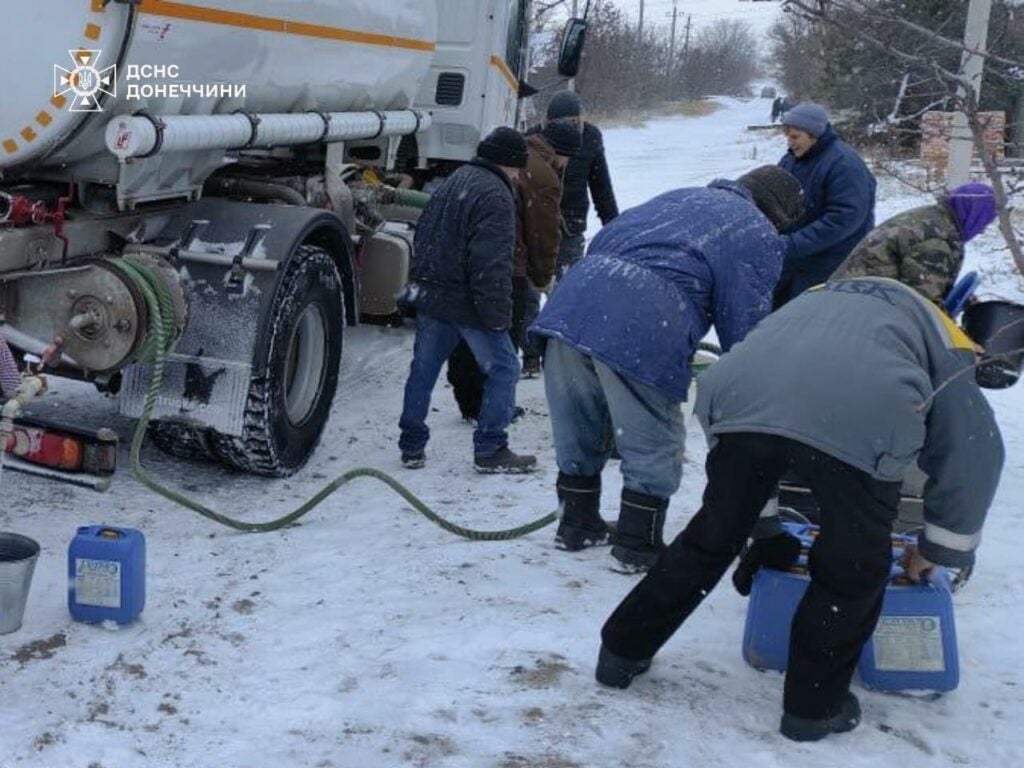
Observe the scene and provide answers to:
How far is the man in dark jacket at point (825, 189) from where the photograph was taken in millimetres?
5930

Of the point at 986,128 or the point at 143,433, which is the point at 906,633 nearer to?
the point at 986,128

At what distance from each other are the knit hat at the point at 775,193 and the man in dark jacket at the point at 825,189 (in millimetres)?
1615

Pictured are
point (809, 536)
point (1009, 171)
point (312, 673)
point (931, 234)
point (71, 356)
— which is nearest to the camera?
point (1009, 171)

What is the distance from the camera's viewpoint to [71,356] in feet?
15.0

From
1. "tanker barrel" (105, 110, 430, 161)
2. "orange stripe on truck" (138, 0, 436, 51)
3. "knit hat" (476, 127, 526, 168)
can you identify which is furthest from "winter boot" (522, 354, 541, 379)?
"knit hat" (476, 127, 526, 168)

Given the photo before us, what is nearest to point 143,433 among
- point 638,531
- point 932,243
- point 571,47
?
point 638,531

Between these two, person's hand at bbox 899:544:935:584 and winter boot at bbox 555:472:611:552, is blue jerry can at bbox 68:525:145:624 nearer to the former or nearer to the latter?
winter boot at bbox 555:472:611:552

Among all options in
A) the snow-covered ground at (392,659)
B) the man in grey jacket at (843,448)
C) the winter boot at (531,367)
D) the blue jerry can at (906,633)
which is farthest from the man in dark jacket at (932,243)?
the winter boot at (531,367)

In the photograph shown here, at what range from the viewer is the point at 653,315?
4.04 m

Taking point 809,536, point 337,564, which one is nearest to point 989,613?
point 809,536

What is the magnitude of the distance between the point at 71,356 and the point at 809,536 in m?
2.74

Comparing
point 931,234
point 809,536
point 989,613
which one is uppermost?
point 931,234

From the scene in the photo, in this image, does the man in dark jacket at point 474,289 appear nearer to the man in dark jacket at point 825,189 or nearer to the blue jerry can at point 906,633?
the man in dark jacket at point 825,189

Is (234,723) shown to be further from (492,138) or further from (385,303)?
(385,303)
